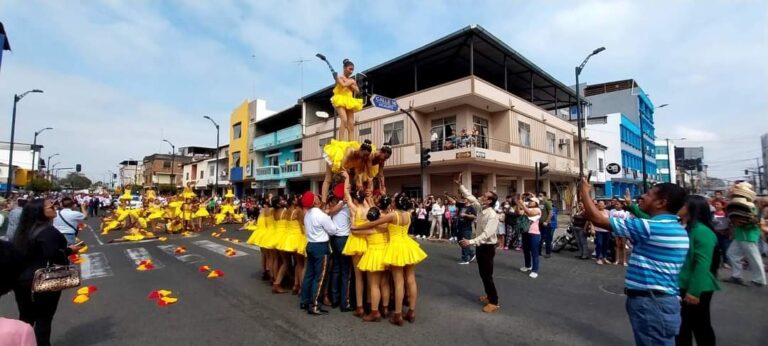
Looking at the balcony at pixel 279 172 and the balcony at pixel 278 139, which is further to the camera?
the balcony at pixel 278 139

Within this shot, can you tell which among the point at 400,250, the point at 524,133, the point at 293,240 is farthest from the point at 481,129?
the point at 400,250

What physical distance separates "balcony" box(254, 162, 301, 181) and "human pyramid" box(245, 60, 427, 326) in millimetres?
23017

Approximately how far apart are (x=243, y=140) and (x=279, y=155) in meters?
6.65

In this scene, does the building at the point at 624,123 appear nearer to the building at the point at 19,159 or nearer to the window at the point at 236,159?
the window at the point at 236,159

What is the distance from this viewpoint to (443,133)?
20.9m

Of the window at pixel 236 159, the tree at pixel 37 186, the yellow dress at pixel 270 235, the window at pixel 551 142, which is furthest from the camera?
the window at pixel 236 159

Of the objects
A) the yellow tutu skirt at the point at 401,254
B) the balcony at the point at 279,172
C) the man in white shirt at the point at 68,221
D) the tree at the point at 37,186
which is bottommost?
the yellow tutu skirt at the point at 401,254

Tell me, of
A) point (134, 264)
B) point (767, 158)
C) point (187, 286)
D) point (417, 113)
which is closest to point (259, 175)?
point (417, 113)

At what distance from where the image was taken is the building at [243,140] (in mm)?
37312

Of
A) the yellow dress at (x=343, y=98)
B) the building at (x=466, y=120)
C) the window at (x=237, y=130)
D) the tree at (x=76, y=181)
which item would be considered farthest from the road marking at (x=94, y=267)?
the tree at (x=76, y=181)

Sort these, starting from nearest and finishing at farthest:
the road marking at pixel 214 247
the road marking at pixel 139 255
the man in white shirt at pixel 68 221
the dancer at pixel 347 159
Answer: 1. the man in white shirt at pixel 68 221
2. the dancer at pixel 347 159
3. the road marking at pixel 139 255
4. the road marking at pixel 214 247

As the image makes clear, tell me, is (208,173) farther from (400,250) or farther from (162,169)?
(400,250)

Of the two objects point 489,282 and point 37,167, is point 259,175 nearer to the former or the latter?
point 489,282

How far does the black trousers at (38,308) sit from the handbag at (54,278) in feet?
0.60
